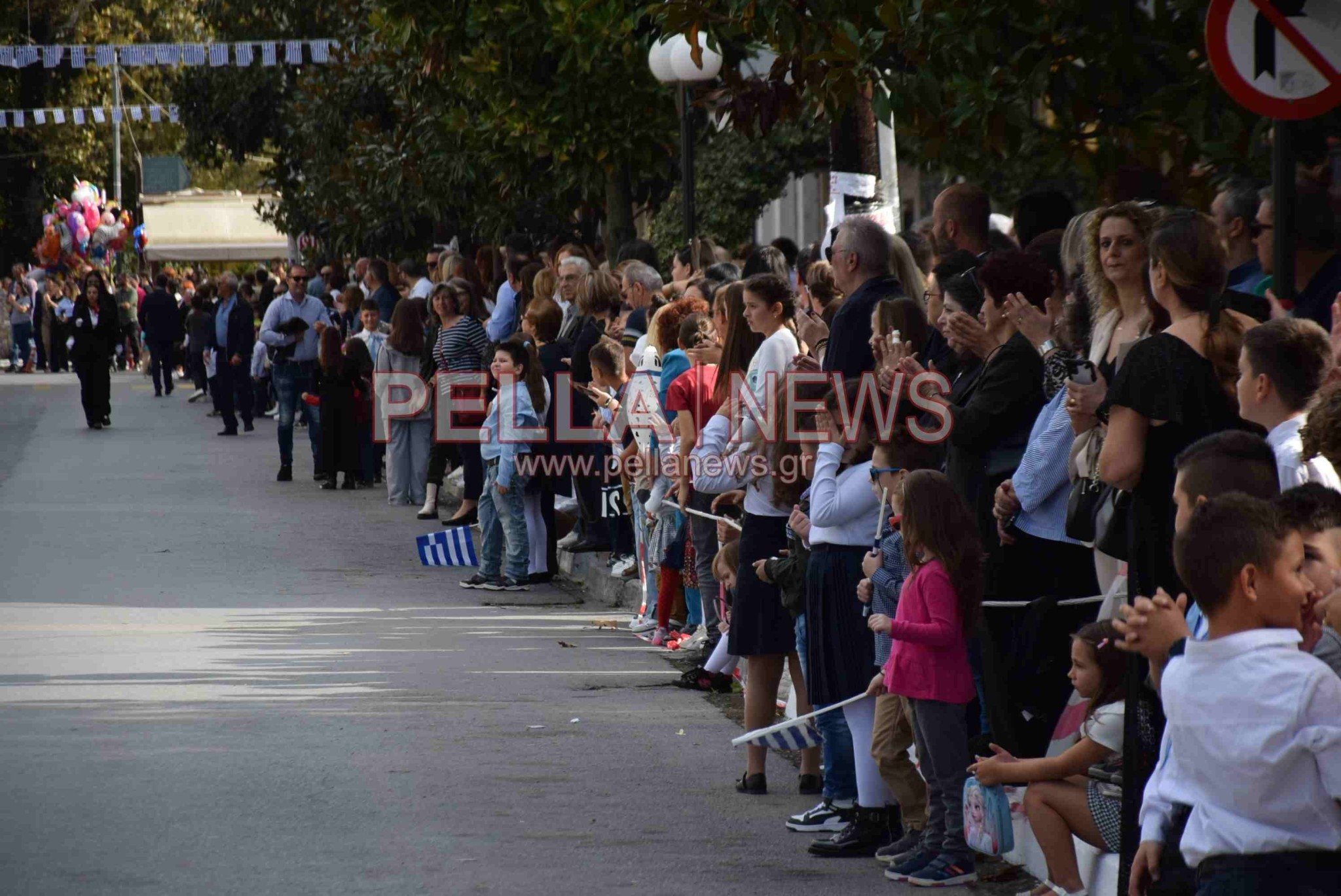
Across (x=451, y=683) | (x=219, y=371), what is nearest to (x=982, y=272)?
(x=451, y=683)

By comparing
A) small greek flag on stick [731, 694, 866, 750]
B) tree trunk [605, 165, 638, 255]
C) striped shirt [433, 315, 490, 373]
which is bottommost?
small greek flag on stick [731, 694, 866, 750]

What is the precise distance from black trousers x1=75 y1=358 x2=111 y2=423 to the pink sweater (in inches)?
819

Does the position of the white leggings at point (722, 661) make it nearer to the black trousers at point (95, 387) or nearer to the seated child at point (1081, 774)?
the seated child at point (1081, 774)

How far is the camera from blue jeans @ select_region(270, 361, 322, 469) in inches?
773

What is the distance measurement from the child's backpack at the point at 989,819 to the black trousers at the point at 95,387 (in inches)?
832

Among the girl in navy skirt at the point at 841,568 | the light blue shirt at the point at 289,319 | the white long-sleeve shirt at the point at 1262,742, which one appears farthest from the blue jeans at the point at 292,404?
the white long-sleeve shirt at the point at 1262,742

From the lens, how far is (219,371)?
989 inches

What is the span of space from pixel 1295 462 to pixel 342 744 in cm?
450

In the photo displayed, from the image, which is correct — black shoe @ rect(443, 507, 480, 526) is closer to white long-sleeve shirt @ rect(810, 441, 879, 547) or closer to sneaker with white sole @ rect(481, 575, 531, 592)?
sneaker with white sole @ rect(481, 575, 531, 592)

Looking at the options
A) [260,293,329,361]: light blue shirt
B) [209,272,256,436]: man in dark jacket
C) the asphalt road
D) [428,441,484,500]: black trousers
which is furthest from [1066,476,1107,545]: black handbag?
[209,272,256,436]: man in dark jacket

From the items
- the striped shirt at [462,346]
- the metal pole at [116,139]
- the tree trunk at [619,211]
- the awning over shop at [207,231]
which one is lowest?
the striped shirt at [462,346]

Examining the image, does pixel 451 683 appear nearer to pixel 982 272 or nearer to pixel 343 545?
pixel 982 272

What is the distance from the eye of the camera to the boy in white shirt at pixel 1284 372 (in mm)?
4777

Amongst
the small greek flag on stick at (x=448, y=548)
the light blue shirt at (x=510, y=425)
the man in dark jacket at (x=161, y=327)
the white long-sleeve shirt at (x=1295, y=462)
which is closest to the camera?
the white long-sleeve shirt at (x=1295, y=462)
